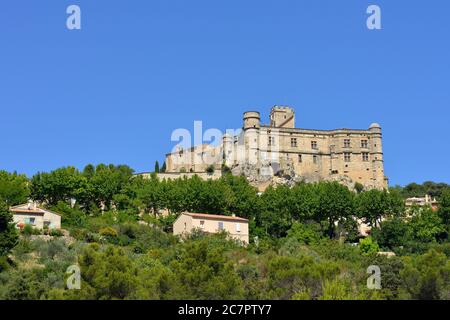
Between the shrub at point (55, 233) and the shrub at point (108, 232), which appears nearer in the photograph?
the shrub at point (55, 233)

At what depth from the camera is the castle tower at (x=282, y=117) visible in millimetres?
104000

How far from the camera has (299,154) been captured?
98125 millimetres

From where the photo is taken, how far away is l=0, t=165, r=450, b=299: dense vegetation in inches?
1169

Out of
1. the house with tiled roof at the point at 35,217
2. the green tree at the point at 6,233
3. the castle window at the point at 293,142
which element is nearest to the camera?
the green tree at the point at 6,233

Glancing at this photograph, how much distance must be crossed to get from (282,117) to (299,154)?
28.5 ft

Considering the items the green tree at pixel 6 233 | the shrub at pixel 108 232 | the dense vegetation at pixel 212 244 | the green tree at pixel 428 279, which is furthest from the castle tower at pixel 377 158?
the green tree at pixel 428 279

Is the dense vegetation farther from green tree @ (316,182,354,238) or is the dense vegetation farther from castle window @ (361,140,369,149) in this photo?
castle window @ (361,140,369,149)

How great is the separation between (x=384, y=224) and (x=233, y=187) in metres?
14.0

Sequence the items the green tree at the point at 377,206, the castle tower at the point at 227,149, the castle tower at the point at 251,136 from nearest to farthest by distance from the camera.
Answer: the green tree at the point at 377,206, the castle tower at the point at 251,136, the castle tower at the point at 227,149

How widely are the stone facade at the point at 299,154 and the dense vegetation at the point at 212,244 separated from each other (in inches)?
950

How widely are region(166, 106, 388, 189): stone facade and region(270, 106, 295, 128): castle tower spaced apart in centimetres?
275

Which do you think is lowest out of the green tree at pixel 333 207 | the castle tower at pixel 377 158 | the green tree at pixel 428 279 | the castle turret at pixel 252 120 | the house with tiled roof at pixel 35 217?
the green tree at pixel 428 279

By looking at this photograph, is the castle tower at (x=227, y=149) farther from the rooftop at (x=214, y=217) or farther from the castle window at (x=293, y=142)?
the rooftop at (x=214, y=217)
